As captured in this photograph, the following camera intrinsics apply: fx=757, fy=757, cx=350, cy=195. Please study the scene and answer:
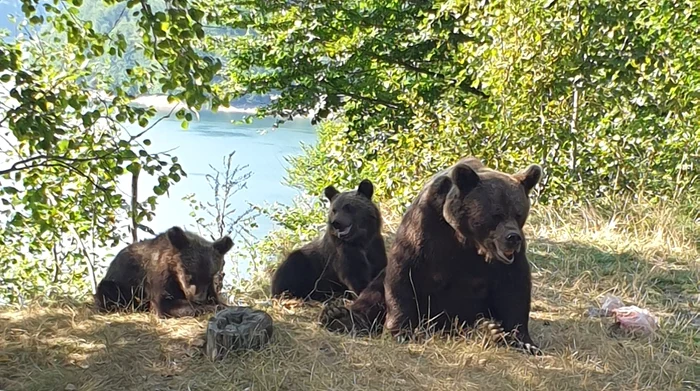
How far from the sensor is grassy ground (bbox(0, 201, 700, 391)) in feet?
13.8

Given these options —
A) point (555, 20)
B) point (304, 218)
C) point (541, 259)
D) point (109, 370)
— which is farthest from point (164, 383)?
point (304, 218)

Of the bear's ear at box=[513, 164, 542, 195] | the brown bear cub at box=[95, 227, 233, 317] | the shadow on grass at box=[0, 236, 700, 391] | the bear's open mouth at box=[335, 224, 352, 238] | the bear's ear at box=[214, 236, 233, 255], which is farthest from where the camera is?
the bear's open mouth at box=[335, 224, 352, 238]

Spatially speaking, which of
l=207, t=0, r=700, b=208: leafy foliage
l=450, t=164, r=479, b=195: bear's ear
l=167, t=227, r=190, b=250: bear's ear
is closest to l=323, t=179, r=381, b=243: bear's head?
l=167, t=227, r=190, b=250: bear's ear

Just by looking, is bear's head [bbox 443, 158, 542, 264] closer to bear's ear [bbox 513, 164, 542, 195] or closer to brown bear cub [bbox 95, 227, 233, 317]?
bear's ear [bbox 513, 164, 542, 195]

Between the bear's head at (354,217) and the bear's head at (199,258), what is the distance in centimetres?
87

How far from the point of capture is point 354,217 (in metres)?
6.10

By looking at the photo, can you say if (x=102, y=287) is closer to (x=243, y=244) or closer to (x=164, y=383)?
(x=164, y=383)

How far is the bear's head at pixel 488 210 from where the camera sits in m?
4.45

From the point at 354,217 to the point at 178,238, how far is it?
4.59 ft

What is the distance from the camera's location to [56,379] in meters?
4.18

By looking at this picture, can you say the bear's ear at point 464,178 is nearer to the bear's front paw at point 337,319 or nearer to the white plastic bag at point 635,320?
the bear's front paw at point 337,319

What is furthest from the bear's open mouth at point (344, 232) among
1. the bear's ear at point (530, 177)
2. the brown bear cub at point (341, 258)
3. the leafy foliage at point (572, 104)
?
the leafy foliage at point (572, 104)

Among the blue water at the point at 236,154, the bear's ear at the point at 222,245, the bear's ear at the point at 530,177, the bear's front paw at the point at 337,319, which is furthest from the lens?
the blue water at the point at 236,154

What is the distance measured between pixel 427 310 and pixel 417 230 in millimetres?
564
